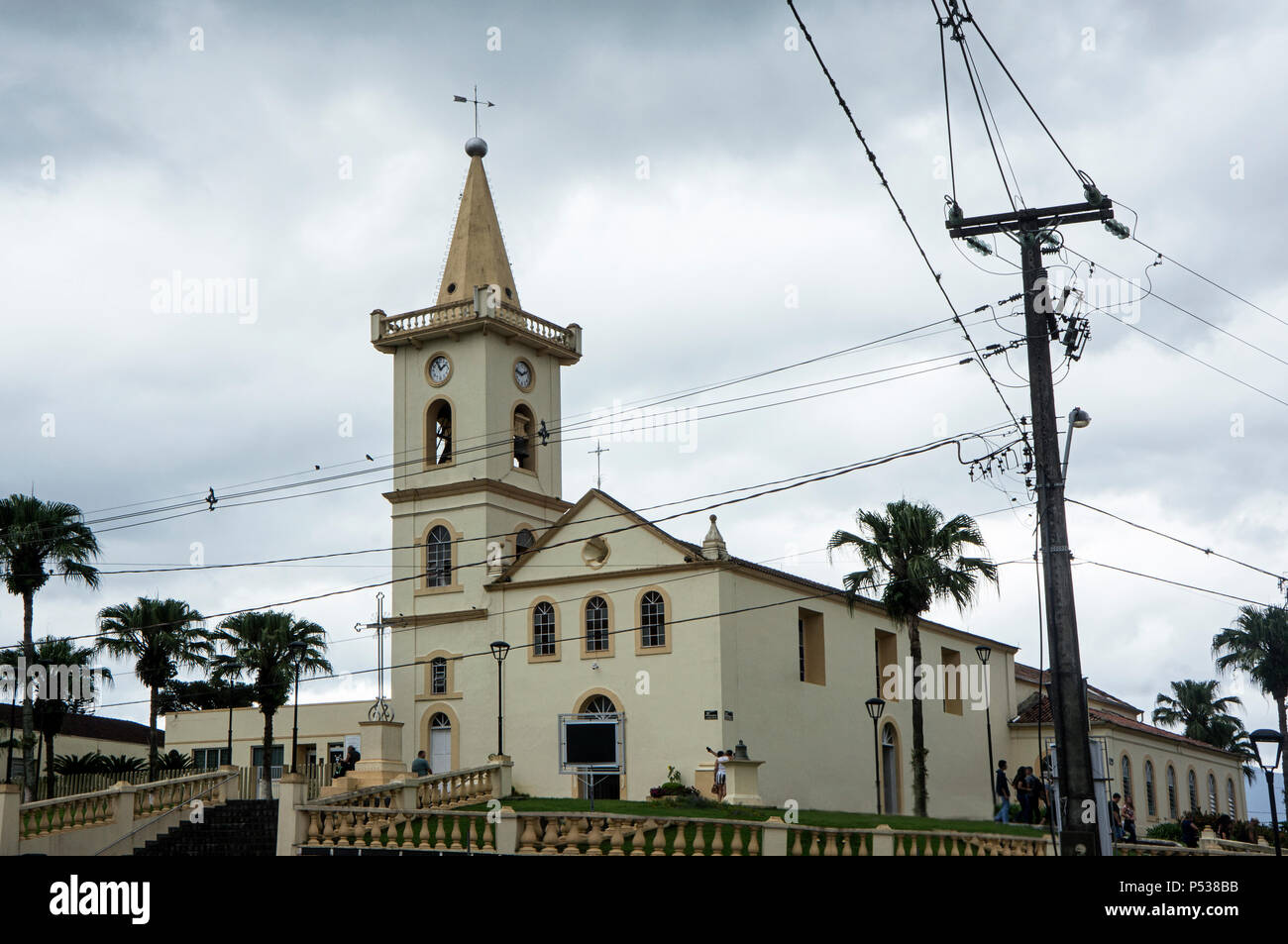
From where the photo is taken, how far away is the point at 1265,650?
61594 mm

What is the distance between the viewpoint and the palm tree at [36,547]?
1651 inches

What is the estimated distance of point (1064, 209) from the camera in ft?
66.6

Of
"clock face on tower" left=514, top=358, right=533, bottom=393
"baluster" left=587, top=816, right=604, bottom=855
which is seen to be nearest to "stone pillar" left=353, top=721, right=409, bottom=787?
"baluster" left=587, top=816, right=604, bottom=855

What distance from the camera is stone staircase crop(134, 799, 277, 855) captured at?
31.9m

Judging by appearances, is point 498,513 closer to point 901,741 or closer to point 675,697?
point 675,697

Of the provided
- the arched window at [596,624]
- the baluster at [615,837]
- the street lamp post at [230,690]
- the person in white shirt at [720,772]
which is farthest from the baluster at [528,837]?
the street lamp post at [230,690]

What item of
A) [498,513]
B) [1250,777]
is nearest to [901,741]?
[498,513]

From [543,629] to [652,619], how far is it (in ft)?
12.2

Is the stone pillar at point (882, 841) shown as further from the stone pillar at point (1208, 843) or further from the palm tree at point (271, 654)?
the palm tree at point (271, 654)

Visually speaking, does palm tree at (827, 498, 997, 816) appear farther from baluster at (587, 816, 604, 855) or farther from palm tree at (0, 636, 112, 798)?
palm tree at (0, 636, 112, 798)

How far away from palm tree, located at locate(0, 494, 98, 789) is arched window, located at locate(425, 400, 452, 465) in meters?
11.2

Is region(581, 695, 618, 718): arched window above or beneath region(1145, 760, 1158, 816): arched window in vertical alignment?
above

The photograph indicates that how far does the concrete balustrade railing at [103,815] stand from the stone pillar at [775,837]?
56.9 ft
